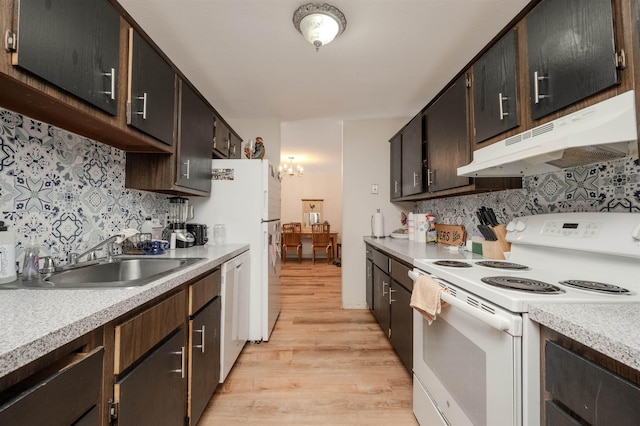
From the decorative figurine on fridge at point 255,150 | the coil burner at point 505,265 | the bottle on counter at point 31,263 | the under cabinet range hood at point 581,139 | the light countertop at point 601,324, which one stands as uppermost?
the decorative figurine on fridge at point 255,150

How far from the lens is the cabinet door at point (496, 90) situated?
133 centimetres

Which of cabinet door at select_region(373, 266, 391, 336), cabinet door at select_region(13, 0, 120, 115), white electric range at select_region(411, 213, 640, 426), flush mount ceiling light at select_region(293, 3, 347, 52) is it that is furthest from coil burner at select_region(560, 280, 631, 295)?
cabinet door at select_region(13, 0, 120, 115)

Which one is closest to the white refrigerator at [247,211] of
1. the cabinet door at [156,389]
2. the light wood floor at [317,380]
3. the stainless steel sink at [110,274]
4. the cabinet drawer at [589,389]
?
the light wood floor at [317,380]

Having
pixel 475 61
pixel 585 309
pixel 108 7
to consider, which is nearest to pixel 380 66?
pixel 475 61

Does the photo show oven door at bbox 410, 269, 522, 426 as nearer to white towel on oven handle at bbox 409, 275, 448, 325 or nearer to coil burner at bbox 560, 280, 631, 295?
white towel on oven handle at bbox 409, 275, 448, 325

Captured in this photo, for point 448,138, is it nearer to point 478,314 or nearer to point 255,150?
point 478,314

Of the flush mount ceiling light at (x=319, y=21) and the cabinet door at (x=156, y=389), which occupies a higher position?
the flush mount ceiling light at (x=319, y=21)

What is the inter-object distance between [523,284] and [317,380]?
4.70 ft

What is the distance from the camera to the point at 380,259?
2518 mm

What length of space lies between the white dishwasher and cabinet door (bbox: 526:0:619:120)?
186cm

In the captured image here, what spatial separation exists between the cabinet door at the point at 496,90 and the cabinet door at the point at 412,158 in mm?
799

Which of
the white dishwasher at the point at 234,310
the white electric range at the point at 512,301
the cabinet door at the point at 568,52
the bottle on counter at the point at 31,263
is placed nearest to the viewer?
the white electric range at the point at 512,301

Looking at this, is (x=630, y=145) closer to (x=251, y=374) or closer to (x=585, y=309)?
(x=585, y=309)

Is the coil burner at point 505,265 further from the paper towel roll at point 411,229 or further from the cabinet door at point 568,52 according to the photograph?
the paper towel roll at point 411,229
